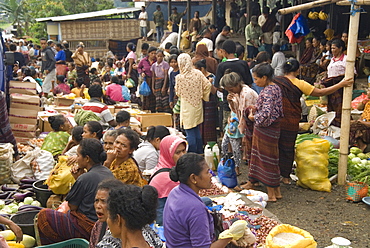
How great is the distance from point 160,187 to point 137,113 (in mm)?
5206

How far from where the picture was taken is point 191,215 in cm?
319

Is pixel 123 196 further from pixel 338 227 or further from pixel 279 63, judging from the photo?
pixel 279 63

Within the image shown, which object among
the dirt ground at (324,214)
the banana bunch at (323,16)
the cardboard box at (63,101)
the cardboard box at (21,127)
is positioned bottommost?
the dirt ground at (324,214)

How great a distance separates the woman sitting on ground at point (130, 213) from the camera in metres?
2.79

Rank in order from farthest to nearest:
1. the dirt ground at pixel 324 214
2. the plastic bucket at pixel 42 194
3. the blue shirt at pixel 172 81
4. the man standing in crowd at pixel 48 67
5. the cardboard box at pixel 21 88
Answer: the man standing in crowd at pixel 48 67, the blue shirt at pixel 172 81, the cardboard box at pixel 21 88, the plastic bucket at pixel 42 194, the dirt ground at pixel 324 214

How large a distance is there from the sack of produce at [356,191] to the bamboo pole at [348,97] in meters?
0.51

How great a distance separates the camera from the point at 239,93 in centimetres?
652

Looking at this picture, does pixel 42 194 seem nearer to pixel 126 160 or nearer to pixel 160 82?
pixel 126 160

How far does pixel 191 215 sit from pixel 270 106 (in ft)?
9.82

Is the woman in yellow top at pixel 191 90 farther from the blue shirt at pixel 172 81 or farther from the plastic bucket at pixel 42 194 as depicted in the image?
the plastic bucket at pixel 42 194

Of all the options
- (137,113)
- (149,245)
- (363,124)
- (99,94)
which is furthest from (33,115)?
(149,245)

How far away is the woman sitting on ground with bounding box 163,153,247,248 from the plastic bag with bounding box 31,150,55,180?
3.77 meters

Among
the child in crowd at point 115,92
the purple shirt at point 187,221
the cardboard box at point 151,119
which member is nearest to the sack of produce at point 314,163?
the cardboard box at point 151,119

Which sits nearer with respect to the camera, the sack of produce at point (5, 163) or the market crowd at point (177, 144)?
the market crowd at point (177, 144)
